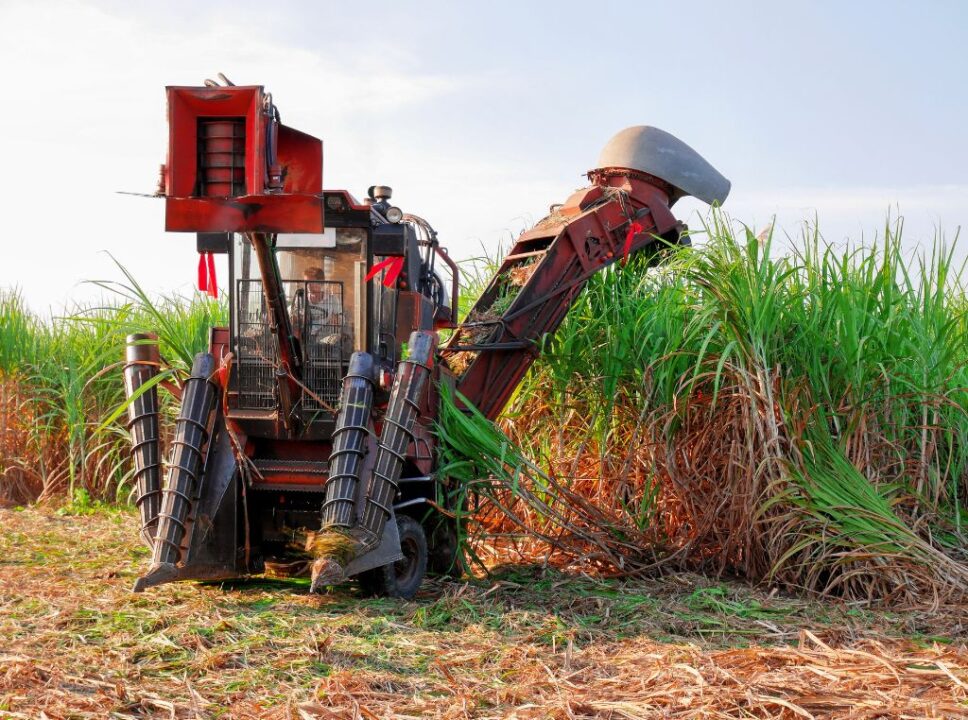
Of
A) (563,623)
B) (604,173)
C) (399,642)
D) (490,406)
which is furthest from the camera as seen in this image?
(604,173)

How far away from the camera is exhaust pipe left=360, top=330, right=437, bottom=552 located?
19.3ft

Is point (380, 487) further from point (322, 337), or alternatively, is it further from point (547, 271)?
point (547, 271)

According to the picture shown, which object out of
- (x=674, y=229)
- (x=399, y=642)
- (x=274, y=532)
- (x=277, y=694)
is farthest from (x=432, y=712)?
(x=674, y=229)

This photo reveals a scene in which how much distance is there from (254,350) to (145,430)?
0.83m

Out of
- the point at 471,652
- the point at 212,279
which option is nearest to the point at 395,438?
the point at 471,652

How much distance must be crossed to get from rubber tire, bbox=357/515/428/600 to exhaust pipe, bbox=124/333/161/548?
132 centimetres

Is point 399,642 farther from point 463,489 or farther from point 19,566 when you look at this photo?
point 19,566

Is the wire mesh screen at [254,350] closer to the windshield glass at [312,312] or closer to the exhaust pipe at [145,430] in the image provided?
the windshield glass at [312,312]

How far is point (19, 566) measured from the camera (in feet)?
23.4

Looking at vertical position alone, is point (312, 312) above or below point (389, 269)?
below

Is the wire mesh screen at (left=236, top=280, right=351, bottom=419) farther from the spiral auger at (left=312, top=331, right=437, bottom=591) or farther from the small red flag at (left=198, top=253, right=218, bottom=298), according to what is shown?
the spiral auger at (left=312, top=331, right=437, bottom=591)

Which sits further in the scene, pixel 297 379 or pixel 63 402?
pixel 63 402

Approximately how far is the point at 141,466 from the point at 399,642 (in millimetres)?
2334

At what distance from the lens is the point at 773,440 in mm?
6512
